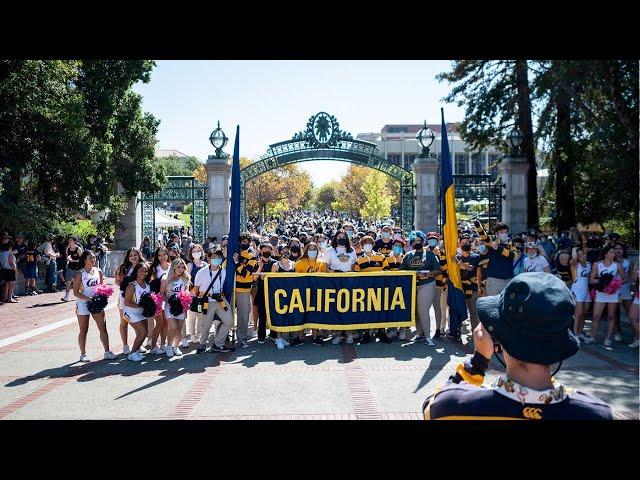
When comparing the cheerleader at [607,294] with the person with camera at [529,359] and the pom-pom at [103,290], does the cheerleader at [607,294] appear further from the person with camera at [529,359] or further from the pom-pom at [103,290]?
the person with camera at [529,359]

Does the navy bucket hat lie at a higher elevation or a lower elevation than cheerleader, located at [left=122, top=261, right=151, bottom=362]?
higher

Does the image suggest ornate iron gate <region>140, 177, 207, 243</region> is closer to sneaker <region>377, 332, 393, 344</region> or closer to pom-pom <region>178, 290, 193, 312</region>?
pom-pom <region>178, 290, 193, 312</region>

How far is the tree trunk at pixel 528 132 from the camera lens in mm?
24219

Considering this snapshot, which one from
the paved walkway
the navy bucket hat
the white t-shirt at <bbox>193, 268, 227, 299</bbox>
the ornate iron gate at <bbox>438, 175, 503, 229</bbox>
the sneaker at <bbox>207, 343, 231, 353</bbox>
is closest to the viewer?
the navy bucket hat

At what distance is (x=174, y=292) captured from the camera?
31.8 ft

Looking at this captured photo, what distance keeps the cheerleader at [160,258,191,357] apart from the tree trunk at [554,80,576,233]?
16.4 meters

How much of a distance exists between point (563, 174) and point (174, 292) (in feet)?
59.0

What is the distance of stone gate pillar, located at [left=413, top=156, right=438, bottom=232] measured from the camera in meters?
22.2

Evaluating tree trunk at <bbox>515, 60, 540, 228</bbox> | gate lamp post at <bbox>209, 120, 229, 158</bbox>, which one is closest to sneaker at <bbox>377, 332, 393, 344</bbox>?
gate lamp post at <bbox>209, 120, 229, 158</bbox>

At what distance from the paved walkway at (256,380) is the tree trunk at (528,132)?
13806 mm

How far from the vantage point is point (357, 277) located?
10906 millimetres

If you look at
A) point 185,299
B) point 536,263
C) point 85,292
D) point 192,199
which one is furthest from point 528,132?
point 85,292
